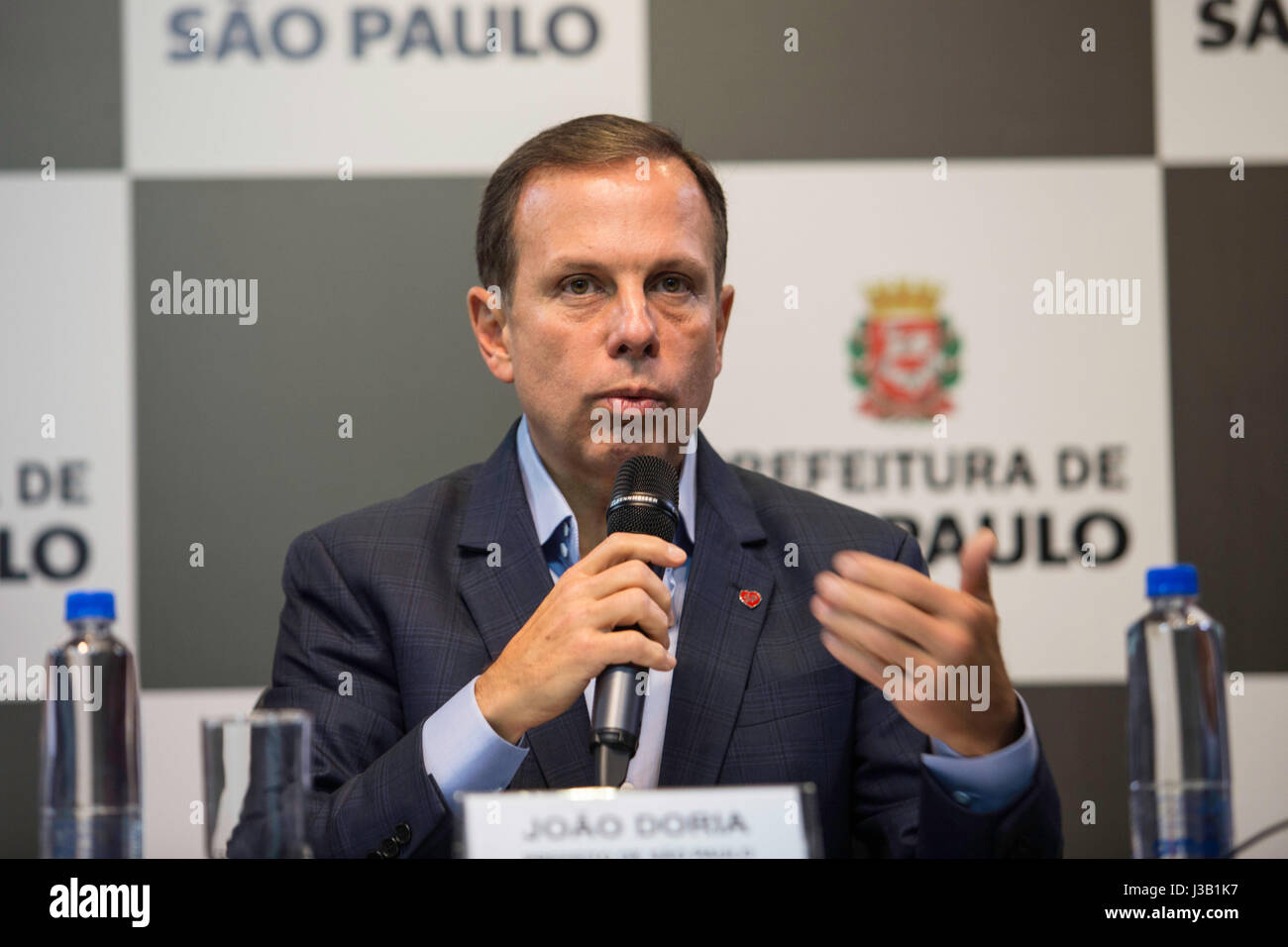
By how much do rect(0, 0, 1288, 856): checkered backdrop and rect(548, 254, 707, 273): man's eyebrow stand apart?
78 cm

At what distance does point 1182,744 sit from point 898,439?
129 centimetres

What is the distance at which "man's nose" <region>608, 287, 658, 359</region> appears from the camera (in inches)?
76.5

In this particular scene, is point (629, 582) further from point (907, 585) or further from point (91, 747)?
point (91, 747)

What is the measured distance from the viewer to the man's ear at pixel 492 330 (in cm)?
224

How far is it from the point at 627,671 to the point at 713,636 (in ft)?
1.97

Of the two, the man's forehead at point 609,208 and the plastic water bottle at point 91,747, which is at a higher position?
the man's forehead at point 609,208

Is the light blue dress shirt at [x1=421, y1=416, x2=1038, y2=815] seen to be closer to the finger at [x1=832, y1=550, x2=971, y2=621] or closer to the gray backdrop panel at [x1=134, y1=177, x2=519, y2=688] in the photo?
the finger at [x1=832, y1=550, x2=971, y2=621]

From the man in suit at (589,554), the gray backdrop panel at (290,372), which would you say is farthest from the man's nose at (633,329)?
the gray backdrop panel at (290,372)

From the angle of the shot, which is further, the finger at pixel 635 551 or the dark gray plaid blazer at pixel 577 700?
the dark gray plaid blazer at pixel 577 700

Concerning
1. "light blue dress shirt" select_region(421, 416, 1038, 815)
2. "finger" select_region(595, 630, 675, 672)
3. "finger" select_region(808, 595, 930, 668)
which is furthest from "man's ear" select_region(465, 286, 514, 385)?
"finger" select_region(808, 595, 930, 668)

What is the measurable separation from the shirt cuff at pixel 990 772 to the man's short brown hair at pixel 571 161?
3.17 ft

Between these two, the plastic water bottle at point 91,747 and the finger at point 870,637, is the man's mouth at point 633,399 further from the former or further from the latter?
the plastic water bottle at point 91,747

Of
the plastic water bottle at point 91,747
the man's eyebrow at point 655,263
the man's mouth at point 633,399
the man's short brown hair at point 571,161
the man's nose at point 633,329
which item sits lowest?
the plastic water bottle at point 91,747

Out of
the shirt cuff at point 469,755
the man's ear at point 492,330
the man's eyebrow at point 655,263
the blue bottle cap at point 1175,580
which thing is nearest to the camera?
the blue bottle cap at point 1175,580
